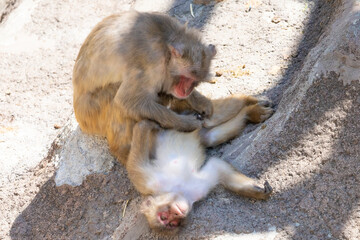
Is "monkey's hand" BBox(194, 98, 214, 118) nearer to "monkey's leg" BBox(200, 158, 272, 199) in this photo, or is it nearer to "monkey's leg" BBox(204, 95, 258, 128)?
"monkey's leg" BBox(204, 95, 258, 128)

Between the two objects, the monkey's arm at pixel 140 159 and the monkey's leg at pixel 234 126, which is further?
the monkey's leg at pixel 234 126

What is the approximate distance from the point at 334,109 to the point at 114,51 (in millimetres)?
2023

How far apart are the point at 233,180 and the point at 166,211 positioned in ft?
2.07

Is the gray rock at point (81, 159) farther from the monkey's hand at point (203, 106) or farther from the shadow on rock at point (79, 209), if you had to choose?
the monkey's hand at point (203, 106)

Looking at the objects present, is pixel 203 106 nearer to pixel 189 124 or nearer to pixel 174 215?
pixel 189 124

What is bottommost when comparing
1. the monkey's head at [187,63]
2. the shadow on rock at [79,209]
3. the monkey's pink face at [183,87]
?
the shadow on rock at [79,209]

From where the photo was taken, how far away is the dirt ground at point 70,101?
392 cm

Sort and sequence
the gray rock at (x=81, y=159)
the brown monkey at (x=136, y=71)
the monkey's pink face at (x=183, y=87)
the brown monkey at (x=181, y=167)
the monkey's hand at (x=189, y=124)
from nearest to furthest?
Answer: the brown monkey at (x=181, y=167) < the brown monkey at (x=136, y=71) < the monkey's pink face at (x=183, y=87) < the monkey's hand at (x=189, y=124) < the gray rock at (x=81, y=159)

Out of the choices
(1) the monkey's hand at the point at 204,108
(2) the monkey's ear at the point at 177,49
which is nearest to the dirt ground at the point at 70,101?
(1) the monkey's hand at the point at 204,108

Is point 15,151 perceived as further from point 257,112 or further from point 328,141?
point 328,141

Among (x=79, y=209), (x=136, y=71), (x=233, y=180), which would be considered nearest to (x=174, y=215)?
(x=233, y=180)

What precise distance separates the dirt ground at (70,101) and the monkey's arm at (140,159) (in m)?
0.27

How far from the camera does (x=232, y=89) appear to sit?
5395mm

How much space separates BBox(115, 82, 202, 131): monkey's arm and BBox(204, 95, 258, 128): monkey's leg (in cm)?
53
